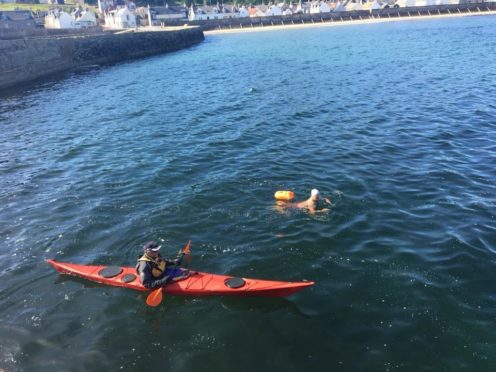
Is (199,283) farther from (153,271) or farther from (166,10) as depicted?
(166,10)

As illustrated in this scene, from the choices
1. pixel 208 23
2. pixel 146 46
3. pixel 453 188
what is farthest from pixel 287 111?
pixel 208 23

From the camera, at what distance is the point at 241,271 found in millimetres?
10352

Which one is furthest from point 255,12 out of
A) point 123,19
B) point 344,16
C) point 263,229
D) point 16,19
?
point 263,229

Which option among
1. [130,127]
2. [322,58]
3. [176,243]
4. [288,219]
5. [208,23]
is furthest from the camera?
[208,23]

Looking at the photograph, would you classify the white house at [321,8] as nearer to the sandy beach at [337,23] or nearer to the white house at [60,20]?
the sandy beach at [337,23]

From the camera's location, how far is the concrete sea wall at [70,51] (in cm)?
3809

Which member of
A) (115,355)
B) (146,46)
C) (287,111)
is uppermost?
(146,46)

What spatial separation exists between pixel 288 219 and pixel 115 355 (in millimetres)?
6545

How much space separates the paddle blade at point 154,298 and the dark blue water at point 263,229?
0.31m

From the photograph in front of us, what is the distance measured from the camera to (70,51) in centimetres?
4972

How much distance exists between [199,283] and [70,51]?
49.8m

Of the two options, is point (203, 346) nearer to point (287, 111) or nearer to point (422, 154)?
point (422, 154)

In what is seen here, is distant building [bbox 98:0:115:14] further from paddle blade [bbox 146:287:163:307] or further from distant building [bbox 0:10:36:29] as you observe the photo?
paddle blade [bbox 146:287:163:307]

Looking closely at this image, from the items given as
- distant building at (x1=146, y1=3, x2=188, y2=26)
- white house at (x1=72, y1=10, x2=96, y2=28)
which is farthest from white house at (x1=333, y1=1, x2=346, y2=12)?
white house at (x1=72, y1=10, x2=96, y2=28)
